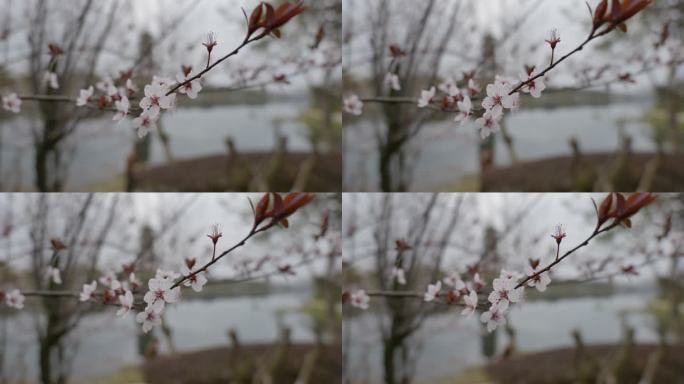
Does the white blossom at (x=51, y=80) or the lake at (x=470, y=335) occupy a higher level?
the white blossom at (x=51, y=80)

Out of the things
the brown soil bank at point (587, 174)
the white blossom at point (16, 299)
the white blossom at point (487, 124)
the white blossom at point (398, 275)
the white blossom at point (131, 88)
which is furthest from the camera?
the brown soil bank at point (587, 174)

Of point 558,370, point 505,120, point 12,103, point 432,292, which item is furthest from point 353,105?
point 558,370

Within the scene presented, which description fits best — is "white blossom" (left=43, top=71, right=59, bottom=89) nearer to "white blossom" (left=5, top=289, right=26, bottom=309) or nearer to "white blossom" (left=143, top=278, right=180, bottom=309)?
"white blossom" (left=5, top=289, right=26, bottom=309)

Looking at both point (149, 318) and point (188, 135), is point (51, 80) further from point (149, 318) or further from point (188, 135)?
point (149, 318)

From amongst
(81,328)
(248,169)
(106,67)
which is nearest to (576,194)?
(248,169)

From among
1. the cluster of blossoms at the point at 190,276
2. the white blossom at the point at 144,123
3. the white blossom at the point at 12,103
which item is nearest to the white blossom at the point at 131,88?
the white blossom at the point at 144,123

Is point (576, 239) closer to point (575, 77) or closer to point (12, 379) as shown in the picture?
point (575, 77)

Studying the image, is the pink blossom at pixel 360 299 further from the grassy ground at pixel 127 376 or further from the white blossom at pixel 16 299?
the white blossom at pixel 16 299
